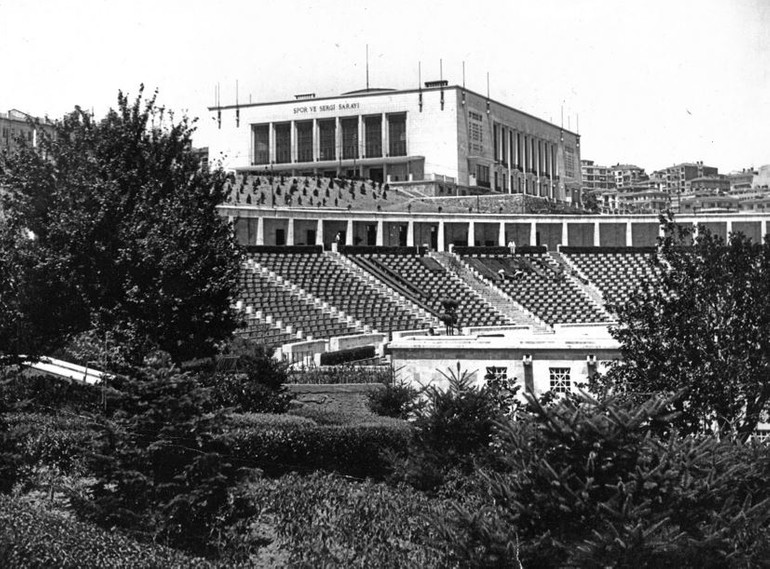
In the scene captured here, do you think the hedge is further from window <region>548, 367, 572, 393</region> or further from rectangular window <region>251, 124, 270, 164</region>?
rectangular window <region>251, 124, 270, 164</region>

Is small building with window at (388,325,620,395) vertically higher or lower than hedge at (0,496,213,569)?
higher

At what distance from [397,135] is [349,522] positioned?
313 feet

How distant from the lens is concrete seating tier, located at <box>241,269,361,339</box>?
52.8 meters

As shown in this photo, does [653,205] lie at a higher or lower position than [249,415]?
higher

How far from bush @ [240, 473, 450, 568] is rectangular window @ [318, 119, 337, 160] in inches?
3657

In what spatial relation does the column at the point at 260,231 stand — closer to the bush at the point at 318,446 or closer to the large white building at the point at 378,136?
the large white building at the point at 378,136

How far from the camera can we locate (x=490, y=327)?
2388 inches

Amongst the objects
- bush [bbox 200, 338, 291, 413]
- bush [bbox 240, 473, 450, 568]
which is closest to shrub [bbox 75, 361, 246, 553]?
bush [bbox 240, 473, 450, 568]

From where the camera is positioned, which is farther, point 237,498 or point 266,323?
point 266,323

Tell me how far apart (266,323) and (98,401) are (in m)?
26.8

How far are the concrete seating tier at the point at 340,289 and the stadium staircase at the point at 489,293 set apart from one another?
8.18m

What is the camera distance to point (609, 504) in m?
13.3

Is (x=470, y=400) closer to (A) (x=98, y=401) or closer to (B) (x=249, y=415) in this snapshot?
(B) (x=249, y=415)

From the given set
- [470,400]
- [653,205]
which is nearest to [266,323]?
[470,400]
